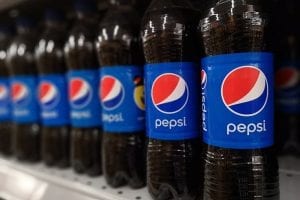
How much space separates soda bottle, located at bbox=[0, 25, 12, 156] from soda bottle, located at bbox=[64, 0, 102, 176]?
0.50 m

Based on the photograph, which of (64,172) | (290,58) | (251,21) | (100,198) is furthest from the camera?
(64,172)

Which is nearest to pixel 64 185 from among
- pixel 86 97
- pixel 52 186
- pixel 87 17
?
pixel 52 186

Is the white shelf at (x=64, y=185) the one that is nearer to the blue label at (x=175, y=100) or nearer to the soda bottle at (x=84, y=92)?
the soda bottle at (x=84, y=92)

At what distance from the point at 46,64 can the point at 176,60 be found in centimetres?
66

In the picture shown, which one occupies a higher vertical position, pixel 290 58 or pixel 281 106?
pixel 290 58

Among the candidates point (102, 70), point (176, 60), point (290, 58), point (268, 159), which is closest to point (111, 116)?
point (102, 70)

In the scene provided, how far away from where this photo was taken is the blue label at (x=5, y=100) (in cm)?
151

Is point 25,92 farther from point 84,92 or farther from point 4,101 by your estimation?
point 84,92

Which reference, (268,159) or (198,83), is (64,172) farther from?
(268,159)

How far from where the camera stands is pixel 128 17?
39.0 inches

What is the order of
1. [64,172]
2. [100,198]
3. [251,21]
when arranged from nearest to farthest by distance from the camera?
[251,21] < [100,198] < [64,172]

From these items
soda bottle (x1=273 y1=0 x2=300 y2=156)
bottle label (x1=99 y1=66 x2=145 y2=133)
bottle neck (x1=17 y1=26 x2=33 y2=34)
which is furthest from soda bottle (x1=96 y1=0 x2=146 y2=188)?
bottle neck (x1=17 y1=26 x2=33 y2=34)

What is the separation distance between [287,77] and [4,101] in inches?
47.4

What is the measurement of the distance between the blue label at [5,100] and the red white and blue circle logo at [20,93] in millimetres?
177
